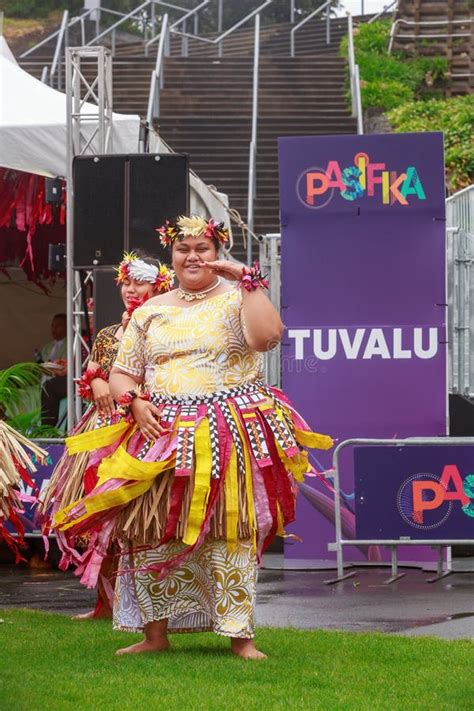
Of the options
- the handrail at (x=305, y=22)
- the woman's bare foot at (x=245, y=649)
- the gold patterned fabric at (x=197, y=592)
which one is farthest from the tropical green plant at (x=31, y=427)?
the handrail at (x=305, y=22)

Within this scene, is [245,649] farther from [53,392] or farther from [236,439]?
[53,392]

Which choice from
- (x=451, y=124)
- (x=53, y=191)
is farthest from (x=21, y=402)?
(x=451, y=124)

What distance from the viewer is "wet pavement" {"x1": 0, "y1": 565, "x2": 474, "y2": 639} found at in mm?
8672

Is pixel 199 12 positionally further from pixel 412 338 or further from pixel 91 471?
pixel 91 471

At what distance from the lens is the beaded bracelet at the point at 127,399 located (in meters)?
7.09

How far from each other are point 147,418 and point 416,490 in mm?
4362

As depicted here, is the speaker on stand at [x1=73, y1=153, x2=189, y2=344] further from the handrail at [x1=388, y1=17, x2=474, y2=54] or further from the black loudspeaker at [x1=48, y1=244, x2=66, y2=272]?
the handrail at [x1=388, y1=17, x2=474, y2=54]

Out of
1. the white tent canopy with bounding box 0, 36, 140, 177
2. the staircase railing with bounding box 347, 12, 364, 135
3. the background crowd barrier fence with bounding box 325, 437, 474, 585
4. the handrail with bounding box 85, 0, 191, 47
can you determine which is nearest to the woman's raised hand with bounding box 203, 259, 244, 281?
the background crowd barrier fence with bounding box 325, 437, 474, 585

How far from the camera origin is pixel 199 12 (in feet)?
123

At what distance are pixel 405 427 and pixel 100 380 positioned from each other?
3591 mm

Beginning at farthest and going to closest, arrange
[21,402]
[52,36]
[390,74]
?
[52,36]
[390,74]
[21,402]

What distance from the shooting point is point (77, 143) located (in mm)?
13156

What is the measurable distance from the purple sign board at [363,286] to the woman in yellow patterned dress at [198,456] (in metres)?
4.10

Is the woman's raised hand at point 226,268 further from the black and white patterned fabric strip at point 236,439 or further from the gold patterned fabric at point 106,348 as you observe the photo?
the gold patterned fabric at point 106,348
